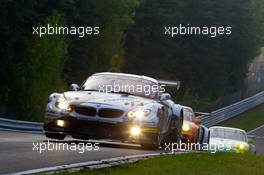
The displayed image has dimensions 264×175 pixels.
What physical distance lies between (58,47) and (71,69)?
13.8 meters

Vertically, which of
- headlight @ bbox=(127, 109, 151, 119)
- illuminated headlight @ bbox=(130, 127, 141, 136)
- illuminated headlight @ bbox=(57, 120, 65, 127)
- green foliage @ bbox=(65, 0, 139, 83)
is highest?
green foliage @ bbox=(65, 0, 139, 83)

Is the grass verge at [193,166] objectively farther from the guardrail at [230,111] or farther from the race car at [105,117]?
the guardrail at [230,111]

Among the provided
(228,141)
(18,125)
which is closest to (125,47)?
(18,125)

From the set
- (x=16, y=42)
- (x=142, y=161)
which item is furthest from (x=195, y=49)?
(x=142, y=161)

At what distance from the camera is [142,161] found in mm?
11242

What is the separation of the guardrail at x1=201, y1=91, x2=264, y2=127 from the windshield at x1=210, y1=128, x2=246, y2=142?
30.1m

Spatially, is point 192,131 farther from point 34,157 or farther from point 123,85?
point 34,157

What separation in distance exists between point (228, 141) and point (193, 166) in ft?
42.9

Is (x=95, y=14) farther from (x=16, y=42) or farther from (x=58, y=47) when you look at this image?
(x=58, y=47)

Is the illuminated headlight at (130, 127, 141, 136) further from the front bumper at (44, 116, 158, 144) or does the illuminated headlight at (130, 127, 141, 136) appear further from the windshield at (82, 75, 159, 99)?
the windshield at (82, 75, 159, 99)

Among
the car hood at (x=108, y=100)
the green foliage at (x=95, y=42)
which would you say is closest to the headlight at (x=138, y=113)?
the car hood at (x=108, y=100)

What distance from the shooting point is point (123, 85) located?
47.8 ft

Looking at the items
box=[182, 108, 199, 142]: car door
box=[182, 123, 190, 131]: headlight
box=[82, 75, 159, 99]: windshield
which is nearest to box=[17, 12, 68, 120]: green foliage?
box=[182, 108, 199, 142]: car door

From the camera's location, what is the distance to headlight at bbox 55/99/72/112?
1341 cm
